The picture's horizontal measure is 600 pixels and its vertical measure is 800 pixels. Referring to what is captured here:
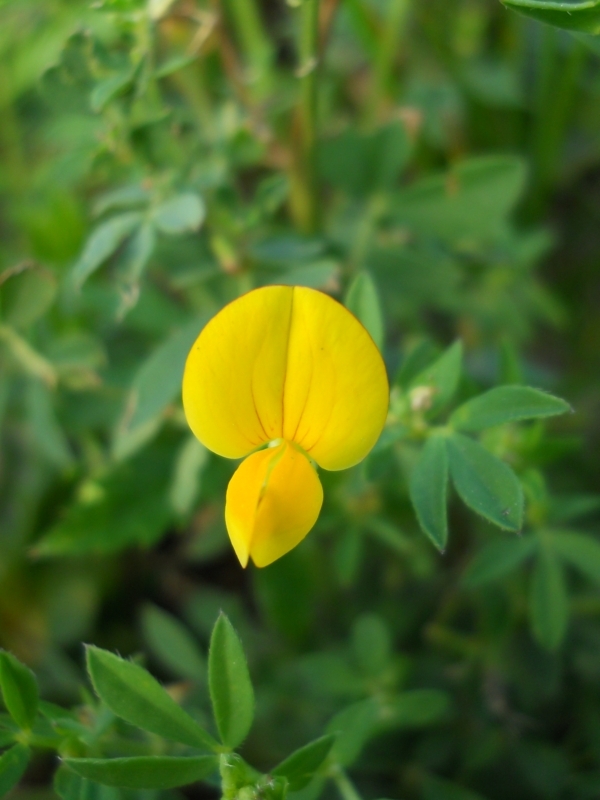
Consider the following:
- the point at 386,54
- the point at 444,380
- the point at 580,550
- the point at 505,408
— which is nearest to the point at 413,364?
the point at 444,380

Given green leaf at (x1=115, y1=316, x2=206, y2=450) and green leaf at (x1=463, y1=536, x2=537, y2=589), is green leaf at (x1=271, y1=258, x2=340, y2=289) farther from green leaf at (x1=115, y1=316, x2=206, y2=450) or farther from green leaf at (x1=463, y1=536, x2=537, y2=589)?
green leaf at (x1=463, y1=536, x2=537, y2=589)

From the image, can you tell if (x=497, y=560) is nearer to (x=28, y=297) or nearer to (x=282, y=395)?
(x=282, y=395)

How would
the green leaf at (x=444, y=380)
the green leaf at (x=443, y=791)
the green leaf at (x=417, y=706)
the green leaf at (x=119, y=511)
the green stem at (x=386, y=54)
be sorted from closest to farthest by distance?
the green leaf at (x=444, y=380) → the green leaf at (x=417, y=706) → the green leaf at (x=443, y=791) → the green leaf at (x=119, y=511) → the green stem at (x=386, y=54)

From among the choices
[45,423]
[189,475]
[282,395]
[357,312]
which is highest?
[282,395]

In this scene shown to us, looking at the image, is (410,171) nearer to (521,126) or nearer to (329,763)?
(521,126)

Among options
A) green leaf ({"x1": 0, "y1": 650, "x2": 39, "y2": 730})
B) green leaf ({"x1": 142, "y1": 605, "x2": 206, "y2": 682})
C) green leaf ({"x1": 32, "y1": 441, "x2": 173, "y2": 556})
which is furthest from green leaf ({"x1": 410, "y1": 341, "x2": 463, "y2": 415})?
green leaf ({"x1": 142, "y1": 605, "x2": 206, "y2": 682})

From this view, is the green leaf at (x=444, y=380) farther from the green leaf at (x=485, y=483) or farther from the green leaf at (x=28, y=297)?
the green leaf at (x=28, y=297)

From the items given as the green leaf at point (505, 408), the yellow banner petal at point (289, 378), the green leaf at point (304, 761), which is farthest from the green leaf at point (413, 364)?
the green leaf at point (304, 761)

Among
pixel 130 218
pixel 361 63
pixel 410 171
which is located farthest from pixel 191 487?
pixel 361 63
